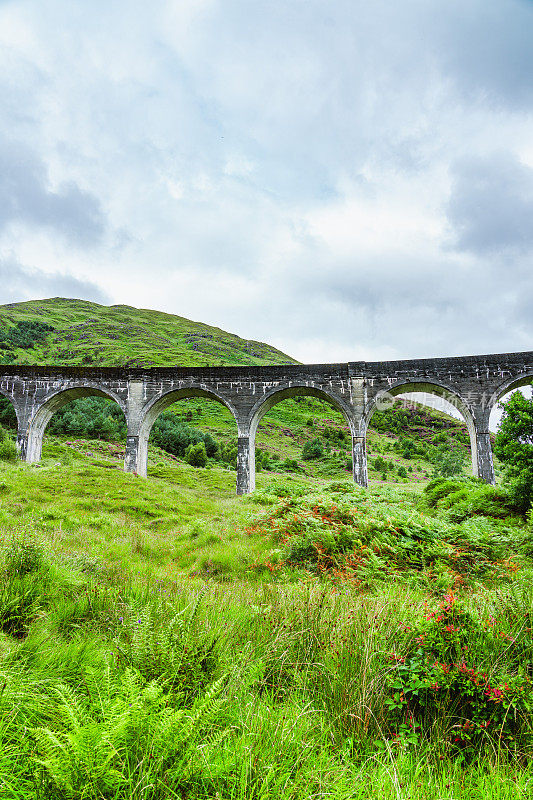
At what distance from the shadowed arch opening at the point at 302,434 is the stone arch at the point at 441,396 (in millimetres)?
1585

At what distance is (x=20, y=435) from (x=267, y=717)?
24.2 m

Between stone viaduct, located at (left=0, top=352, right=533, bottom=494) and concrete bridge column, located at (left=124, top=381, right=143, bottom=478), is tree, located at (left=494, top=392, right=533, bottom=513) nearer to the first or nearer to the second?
stone viaduct, located at (left=0, top=352, right=533, bottom=494)

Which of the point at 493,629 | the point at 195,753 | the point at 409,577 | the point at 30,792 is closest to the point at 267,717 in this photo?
the point at 195,753

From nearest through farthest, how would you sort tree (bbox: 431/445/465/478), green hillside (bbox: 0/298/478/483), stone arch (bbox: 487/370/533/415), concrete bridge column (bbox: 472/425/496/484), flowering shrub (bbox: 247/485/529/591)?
1. flowering shrub (bbox: 247/485/529/591)
2. concrete bridge column (bbox: 472/425/496/484)
3. stone arch (bbox: 487/370/533/415)
4. tree (bbox: 431/445/465/478)
5. green hillside (bbox: 0/298/478/483)

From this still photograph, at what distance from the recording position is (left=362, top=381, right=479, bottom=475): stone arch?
19922mm

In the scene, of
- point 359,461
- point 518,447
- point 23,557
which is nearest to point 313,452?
point 359,461

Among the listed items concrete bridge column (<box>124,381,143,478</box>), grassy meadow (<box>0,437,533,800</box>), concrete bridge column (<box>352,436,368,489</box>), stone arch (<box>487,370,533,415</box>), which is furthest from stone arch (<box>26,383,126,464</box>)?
stone arch (<box>487,370,533,415</box>)

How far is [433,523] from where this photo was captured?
729cm

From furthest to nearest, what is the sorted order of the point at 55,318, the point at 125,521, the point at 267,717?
1. the point at 55,318
2. the point at 125,521
3. the point at 267,717

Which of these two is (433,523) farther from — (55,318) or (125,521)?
(55,318)

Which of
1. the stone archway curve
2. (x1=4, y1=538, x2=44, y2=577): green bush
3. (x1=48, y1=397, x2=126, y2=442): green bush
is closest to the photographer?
(x1=4, y1=538, x2=44, y2=577): green bush

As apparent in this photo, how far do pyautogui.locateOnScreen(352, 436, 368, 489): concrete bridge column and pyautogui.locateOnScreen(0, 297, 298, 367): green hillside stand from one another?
48624mm

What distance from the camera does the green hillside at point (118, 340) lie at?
216ft

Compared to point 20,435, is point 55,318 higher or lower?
higher
